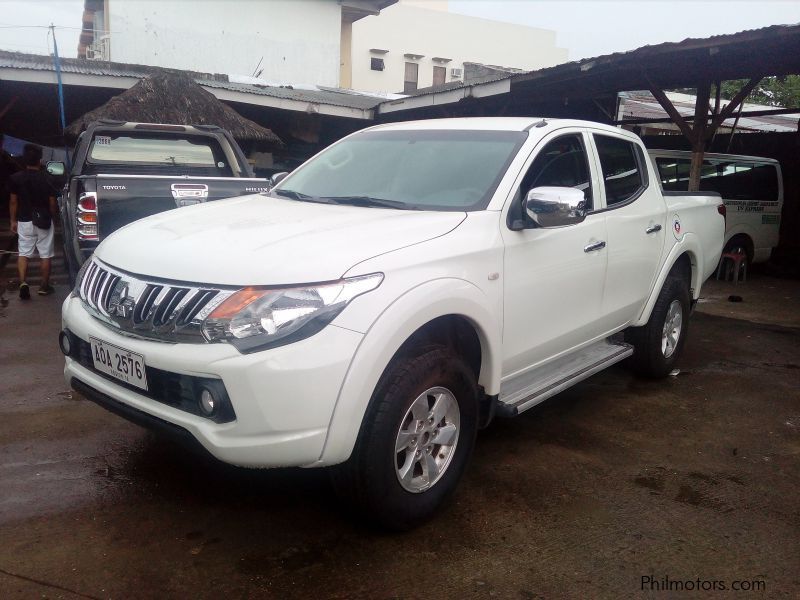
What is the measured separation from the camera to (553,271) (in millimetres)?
3623

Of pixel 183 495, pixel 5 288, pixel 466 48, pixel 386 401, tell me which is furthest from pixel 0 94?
pixel 466 48

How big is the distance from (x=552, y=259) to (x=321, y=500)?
5.60 feet

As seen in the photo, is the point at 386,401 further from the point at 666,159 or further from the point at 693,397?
the point at 666,159

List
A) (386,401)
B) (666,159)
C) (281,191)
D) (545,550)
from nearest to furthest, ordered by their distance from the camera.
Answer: (386,401) < (545,550) < (281,191) < (666,159)

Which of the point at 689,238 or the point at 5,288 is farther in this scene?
the point at 5,288

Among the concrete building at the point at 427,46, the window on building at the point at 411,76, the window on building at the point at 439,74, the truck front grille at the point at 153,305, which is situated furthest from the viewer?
the window on building at the point at 439,74

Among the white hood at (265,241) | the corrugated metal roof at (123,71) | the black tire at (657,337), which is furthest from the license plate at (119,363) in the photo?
the corrugated metal roof at (123,71)

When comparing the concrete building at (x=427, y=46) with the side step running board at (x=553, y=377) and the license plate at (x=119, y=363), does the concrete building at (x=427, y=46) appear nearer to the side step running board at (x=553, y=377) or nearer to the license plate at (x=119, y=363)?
the side step running board at (x=553, y=377)

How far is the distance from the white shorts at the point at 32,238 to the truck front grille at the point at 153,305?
5.57 m

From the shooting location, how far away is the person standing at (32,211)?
7.68 meters

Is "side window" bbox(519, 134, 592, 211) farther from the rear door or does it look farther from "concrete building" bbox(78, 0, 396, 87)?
"concrete building" bbox(78, 0, 396, 87)

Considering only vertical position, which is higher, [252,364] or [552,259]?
[552,259]

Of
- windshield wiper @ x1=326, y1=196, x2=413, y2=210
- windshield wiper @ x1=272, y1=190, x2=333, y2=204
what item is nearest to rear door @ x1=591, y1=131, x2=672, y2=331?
windshield wiper @ x1=326, y1=196, x2=413, y2=210

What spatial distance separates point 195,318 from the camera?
258 cm
